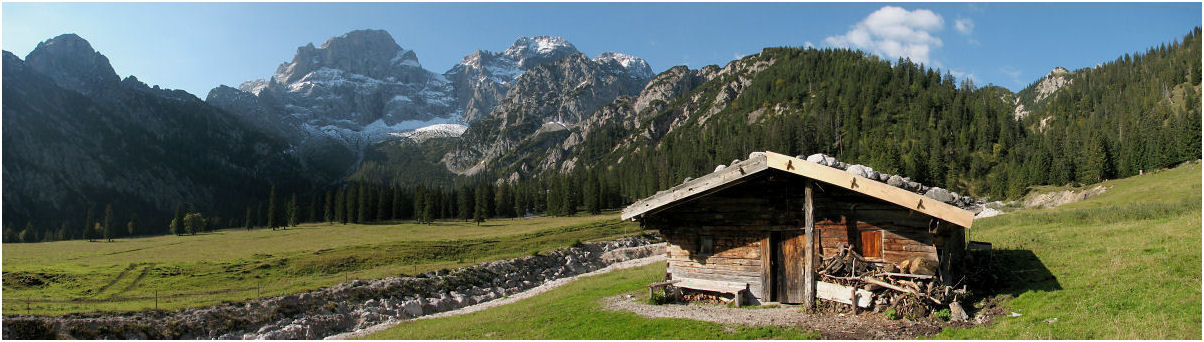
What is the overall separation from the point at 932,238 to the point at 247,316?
110 ft

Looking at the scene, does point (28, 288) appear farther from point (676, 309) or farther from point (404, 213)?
point (404, 213)

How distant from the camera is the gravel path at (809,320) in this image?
12898mm

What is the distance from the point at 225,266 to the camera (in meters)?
44.4

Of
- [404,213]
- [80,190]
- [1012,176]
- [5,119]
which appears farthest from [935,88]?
[5,119]

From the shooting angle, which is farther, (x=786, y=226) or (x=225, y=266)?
(x=225, y=266)

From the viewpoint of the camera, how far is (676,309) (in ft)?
56.7

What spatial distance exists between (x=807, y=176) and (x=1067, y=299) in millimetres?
6950

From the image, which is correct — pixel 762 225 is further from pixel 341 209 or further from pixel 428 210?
pixel 341 209

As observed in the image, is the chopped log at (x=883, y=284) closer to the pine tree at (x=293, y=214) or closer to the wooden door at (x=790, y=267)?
the wooden door at (x=790, y=267)

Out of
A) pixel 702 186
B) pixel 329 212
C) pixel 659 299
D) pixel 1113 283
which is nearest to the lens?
pixel 1113 283

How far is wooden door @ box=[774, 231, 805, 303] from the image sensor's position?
1669 centimetres

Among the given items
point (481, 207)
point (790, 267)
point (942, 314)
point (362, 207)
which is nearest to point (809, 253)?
point (790, 267)

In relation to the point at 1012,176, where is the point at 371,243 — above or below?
below

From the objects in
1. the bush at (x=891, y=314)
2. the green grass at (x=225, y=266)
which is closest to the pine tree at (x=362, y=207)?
the green grass at (x=225, y=266)
